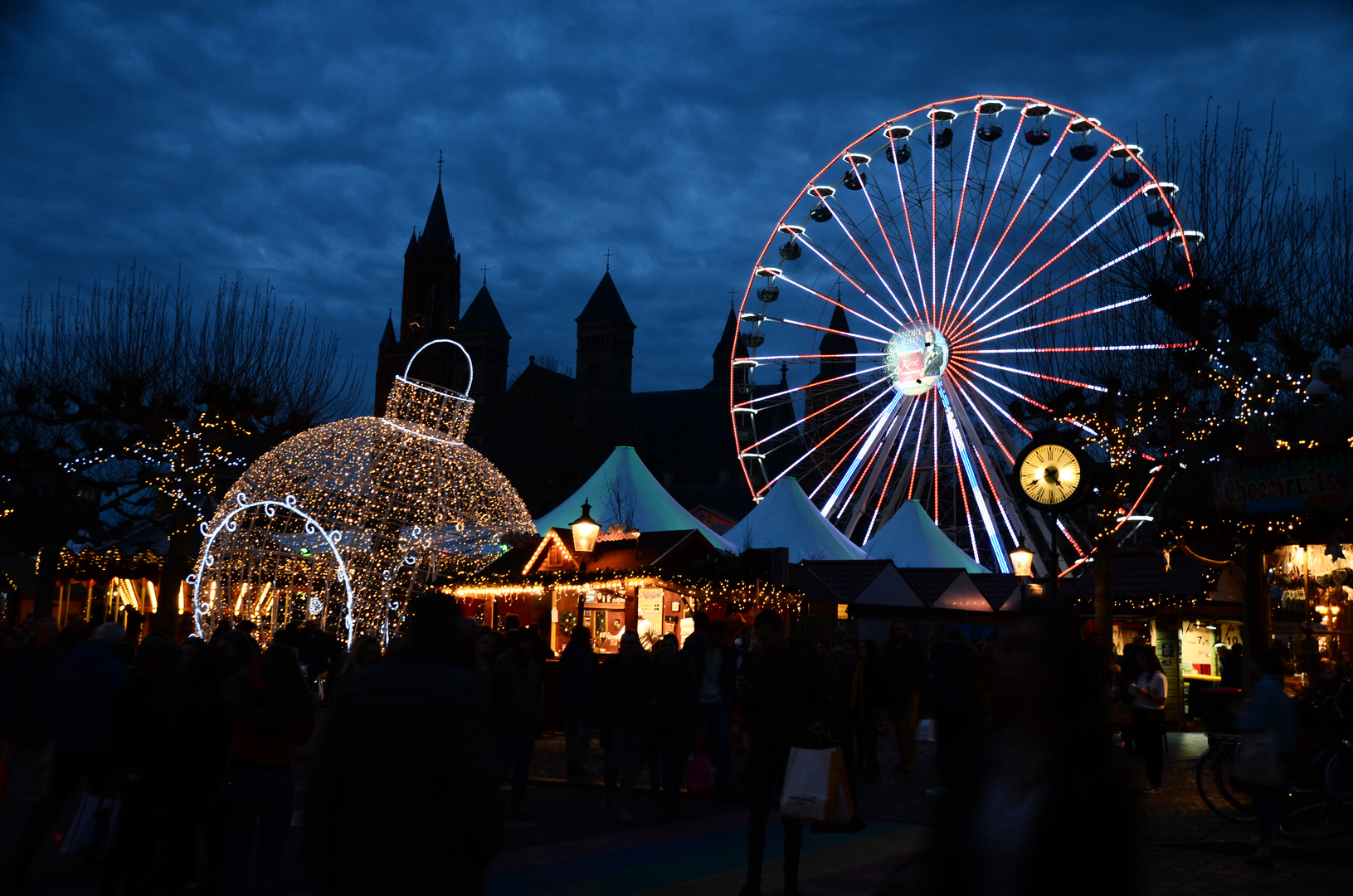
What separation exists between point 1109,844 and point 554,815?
788 cm

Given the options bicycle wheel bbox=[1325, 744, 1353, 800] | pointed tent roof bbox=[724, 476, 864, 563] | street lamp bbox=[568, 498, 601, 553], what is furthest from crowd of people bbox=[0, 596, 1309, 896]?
pointed tent roof bbox=[724, 476, 864, 563]

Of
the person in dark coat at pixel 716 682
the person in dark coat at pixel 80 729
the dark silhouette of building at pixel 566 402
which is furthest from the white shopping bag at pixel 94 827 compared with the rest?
the dark silhouette of building at pixel 566 402

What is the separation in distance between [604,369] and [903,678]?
65.6 m

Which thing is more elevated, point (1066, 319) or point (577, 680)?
point (1066, 319)

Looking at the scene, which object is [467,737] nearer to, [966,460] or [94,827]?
[94,827]

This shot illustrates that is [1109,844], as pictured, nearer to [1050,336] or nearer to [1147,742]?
[1147,742]

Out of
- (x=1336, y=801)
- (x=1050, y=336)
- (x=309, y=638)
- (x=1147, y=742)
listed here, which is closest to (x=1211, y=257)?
(x=1050, y=336)

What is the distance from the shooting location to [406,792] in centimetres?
339

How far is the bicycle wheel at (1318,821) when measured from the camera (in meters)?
9.13

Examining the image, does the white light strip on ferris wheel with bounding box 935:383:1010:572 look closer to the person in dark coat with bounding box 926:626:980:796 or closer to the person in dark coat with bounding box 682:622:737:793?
the person in dark coat with bounding box 682:622:737:793

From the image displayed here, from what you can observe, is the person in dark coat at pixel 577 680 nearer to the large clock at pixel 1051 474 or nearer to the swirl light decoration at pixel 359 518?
the large clock at pixel 1051 474

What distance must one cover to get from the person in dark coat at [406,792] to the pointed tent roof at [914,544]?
22.8 metres

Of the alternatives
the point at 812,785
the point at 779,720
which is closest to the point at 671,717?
the point at 779,720

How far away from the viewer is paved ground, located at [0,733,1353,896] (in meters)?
7.14
